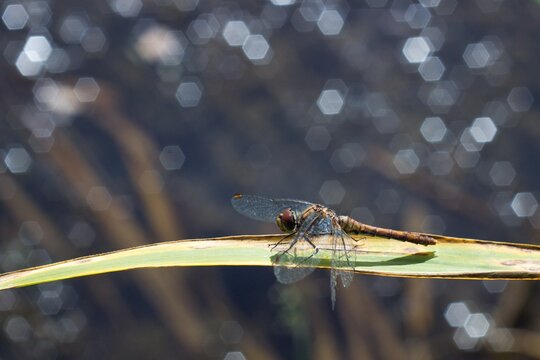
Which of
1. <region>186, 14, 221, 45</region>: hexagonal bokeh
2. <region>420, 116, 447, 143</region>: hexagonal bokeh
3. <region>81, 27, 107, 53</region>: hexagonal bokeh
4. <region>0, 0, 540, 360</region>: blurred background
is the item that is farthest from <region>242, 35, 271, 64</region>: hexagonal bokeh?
<region>420, 116, 447, 143</region>: hexagonal bokeh

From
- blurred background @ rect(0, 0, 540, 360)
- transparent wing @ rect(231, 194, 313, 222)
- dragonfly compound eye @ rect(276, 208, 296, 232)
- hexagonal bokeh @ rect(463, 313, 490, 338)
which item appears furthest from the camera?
hexagonal bokeh @ rect(463, 313, 490, 338)

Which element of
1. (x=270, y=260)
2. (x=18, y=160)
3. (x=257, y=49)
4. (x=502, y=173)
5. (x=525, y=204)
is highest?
(x=257, y=49)

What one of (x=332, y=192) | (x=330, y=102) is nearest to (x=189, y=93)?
(x=330, y=102)

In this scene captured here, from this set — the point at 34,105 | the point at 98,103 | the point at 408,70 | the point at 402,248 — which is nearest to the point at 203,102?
the point at 98,103

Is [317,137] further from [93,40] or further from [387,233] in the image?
[387,233]

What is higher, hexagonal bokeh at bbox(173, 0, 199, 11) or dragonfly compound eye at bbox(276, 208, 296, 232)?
hexagonal bokeh at bbox(173, 0, 199, 11)

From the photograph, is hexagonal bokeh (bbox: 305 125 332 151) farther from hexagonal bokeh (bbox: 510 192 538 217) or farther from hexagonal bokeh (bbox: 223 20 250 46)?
hexagonal bokeh (bbox: 510 192 538 217)

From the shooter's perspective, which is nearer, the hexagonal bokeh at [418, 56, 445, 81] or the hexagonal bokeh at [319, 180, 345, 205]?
the hexagonal bokeh at [319, 180, 345, 205]
